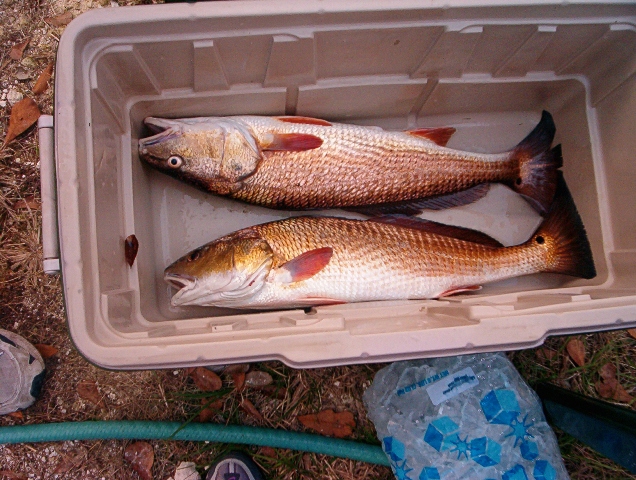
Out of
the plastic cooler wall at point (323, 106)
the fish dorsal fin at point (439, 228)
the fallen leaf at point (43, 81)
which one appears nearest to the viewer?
the plastic cooler wall at point (323, 106)

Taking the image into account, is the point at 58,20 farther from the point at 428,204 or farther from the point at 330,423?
the point at 330,423

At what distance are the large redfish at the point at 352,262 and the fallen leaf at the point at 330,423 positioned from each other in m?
0.80

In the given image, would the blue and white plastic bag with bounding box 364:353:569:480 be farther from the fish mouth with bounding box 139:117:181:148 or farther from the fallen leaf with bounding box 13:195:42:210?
the fallen leaf with bounding box 13:195:42:210

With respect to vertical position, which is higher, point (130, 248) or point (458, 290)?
point (130, 248)

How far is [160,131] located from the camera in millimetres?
2176

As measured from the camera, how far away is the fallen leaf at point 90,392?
2551 mm

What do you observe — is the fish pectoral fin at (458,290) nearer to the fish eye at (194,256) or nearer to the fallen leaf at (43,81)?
the fish eye at (194,256)

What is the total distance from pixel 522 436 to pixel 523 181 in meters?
1.28

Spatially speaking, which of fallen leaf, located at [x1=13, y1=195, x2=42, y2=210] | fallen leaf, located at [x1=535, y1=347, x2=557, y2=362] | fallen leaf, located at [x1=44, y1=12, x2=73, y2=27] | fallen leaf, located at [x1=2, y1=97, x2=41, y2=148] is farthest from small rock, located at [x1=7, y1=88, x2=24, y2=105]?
fallen leaf, located at [x1=535, y1=347, x2=557, y2=362]

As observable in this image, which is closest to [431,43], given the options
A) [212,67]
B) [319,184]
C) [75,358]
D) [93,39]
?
[319,184]

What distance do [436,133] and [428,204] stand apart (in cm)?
37

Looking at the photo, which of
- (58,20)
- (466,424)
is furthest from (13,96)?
(466,424)

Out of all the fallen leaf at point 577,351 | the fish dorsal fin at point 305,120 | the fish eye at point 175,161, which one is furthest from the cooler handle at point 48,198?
the fallen leaf at point 577,351

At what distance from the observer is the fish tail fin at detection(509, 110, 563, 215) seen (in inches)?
93.0
